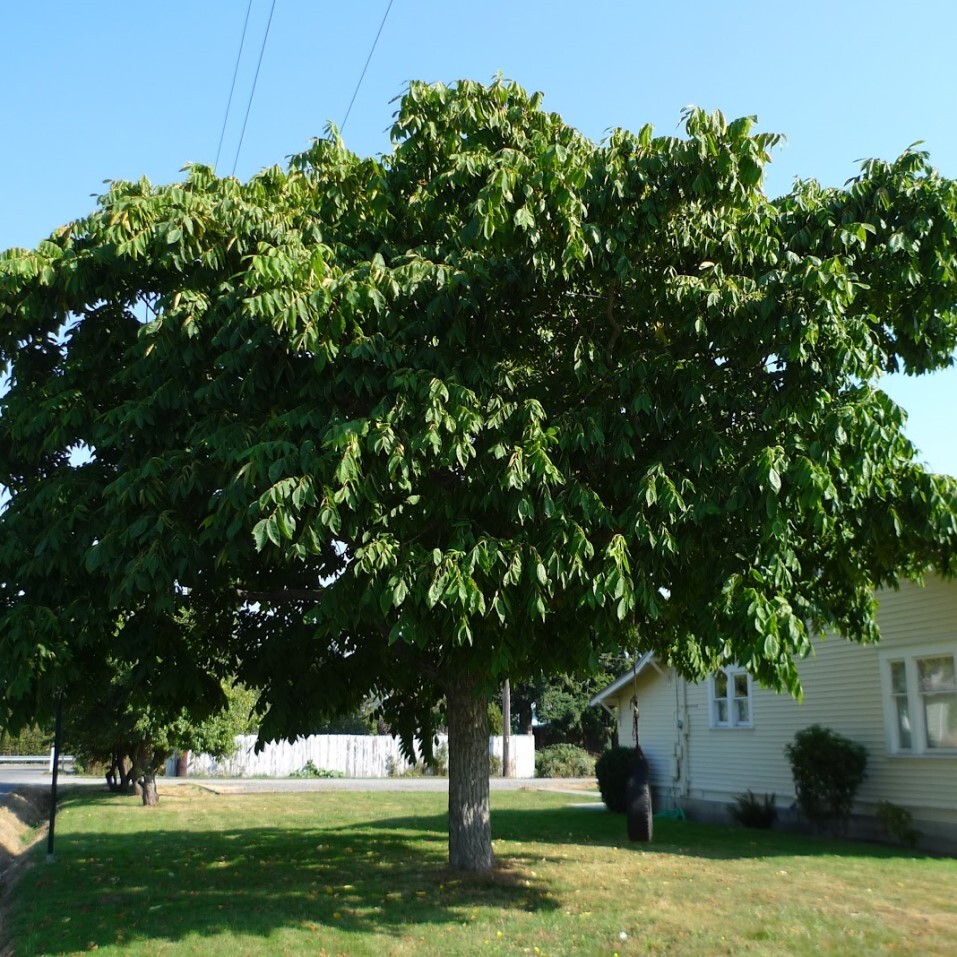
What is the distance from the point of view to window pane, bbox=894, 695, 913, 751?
51.5 ft

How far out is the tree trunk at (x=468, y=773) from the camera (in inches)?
446

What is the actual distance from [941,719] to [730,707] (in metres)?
5.78

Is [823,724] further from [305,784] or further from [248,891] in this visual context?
[305,784]

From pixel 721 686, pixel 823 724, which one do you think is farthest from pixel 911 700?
pixel 721 686

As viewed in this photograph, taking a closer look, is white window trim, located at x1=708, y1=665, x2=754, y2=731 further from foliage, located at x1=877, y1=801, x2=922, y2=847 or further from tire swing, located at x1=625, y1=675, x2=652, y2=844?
foliage, located at x1=877, y1=801, x2=922, y2=847

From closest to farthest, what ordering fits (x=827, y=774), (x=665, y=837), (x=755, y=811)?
(x=827, y=774), (x=665, y=837), (x=755, y=811)

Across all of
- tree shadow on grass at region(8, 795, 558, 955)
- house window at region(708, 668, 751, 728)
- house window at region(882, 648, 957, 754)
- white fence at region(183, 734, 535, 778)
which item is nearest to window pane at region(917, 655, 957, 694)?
house window at region(882, 648, 957, 754)

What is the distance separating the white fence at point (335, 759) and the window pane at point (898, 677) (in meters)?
32.3

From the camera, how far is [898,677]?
15.9 m

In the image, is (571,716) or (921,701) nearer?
(921,701)

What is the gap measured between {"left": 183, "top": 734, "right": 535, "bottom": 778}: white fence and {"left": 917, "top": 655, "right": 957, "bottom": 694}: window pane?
108 ft

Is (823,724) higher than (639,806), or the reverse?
(823,724)

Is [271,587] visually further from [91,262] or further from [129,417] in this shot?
[91,262]

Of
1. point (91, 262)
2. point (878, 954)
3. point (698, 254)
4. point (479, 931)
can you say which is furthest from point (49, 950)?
point (698, 254)
